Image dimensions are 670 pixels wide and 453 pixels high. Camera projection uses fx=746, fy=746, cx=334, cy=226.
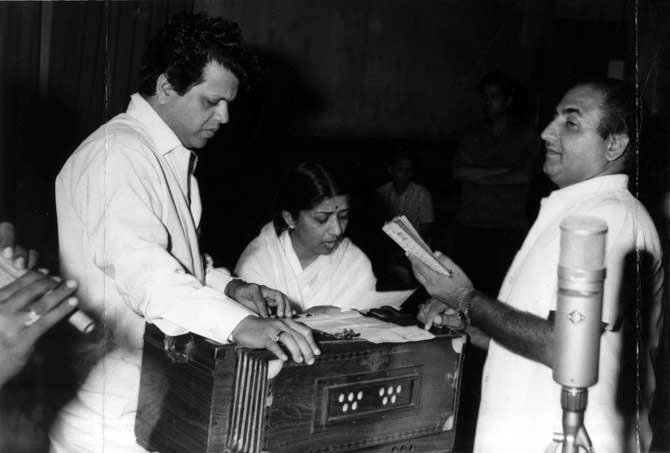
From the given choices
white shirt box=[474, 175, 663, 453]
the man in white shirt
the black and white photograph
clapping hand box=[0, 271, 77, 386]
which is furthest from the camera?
white shirt box=[474, 175, 663, 453]

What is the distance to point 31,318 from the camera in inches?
57.1

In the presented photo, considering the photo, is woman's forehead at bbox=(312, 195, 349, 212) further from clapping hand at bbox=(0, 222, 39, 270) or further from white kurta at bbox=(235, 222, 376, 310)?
clapping hand at bbox=(0, 222, 39, 270)

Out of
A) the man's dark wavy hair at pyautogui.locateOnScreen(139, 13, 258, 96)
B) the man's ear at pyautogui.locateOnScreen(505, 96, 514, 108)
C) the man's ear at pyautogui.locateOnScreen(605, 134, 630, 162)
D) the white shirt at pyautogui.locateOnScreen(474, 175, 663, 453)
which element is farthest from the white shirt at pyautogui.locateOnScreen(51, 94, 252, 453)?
the man's ear at pyautogui.locateOnScreen(505, 96, 514, 108)

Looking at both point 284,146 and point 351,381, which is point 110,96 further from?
point 351,381

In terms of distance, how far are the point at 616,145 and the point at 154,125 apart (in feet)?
4.42

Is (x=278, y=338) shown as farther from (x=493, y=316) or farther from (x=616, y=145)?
(x=616, y=145)

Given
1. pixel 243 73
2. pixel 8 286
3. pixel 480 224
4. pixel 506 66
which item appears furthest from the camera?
pixel 506 66

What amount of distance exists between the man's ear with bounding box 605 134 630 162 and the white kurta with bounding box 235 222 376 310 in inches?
51.4

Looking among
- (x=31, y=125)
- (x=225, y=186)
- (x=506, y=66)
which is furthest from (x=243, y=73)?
(x=506, y=66)

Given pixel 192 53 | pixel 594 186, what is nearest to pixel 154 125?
pixel 192 53

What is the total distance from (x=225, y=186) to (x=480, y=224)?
1.79 meters

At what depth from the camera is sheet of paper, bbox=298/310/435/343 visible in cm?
194

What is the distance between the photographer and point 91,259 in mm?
1990

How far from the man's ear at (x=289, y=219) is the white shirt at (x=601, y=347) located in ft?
4.15
